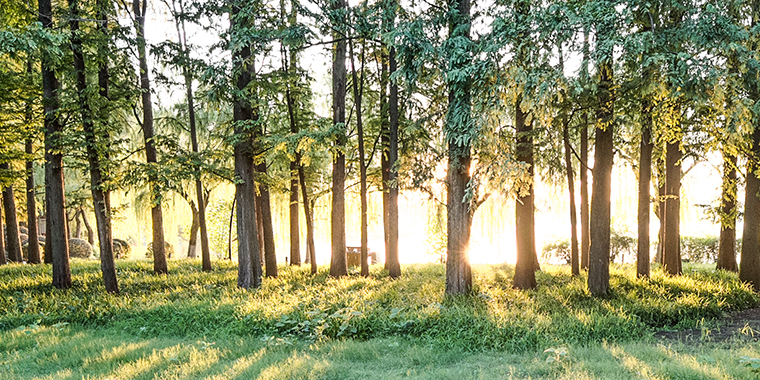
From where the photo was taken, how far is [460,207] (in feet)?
30.7

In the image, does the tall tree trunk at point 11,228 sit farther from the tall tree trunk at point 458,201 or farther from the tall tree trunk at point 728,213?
the tall tree trunk at point 728,213

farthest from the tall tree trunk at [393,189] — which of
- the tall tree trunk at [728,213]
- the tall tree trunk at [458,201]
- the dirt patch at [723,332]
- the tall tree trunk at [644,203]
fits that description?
the tall tree trunk at [728,213]

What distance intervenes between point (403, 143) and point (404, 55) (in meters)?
4.35

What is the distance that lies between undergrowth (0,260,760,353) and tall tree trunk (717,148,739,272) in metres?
1.41

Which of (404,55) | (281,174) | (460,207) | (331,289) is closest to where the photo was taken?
(404,55)

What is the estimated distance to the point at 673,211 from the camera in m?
12.0

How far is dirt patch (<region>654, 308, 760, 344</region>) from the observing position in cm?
676

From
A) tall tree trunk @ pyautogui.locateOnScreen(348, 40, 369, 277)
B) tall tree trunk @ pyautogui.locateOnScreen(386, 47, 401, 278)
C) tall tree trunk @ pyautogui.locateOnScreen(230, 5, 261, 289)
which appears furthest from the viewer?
tall tree trunk @ pyautogui.locateOnScreen(348, 40, 369, 277)

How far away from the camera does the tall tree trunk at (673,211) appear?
39.6ft

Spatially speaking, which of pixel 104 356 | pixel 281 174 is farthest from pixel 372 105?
pixel 104 356

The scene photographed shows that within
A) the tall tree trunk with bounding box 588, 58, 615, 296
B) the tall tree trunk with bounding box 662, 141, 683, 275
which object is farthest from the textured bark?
the tall tree trunk with bounding box 662, 141, 683, 275

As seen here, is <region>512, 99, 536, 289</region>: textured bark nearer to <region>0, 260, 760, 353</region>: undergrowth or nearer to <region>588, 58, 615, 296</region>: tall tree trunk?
<region>0, 260, 760, 353</region>: undergrowth

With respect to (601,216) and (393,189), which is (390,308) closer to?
(393,189)

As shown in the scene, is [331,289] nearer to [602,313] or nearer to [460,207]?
[460,207]
